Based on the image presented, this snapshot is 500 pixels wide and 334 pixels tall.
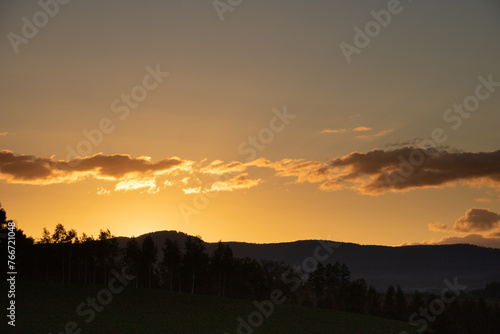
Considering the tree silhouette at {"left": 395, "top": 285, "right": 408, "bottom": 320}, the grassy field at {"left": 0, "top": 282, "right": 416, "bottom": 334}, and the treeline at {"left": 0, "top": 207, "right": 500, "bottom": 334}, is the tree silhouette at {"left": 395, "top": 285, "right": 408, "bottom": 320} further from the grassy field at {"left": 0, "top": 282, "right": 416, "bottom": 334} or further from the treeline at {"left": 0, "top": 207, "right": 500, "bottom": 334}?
the grassy field at {"left": 0, "top": 282, "right": 416, "bottom": 334}

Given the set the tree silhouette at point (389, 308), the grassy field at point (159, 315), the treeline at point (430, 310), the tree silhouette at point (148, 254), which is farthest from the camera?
the tree silhouette at point (389, 308)

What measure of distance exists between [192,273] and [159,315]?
6291 cm

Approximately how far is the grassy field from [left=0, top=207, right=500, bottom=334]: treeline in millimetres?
32281

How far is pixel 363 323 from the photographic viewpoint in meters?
104

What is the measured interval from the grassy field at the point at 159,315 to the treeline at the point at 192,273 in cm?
3228

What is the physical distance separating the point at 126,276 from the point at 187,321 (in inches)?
3065

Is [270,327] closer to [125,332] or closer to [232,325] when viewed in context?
[232,325]

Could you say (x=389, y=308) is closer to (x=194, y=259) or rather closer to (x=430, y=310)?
(x=430, y=310)

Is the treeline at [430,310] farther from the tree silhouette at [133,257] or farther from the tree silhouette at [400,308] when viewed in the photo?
the tree silhouette at [133,257]

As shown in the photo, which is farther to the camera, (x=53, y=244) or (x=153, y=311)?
(x=53, y=244)

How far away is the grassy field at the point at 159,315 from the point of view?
73125 mm

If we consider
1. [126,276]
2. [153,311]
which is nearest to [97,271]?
[126,276]

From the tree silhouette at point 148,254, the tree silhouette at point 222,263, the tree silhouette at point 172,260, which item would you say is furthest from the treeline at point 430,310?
the tree silhouette at point 148,254

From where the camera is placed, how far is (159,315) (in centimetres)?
9156
